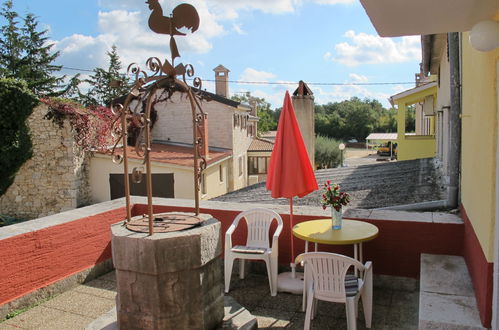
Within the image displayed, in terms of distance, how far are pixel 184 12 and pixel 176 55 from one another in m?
0.36

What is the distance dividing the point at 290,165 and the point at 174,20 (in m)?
1.99

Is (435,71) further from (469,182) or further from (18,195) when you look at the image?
(18,195)

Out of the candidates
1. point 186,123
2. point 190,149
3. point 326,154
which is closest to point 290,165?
point 190,149

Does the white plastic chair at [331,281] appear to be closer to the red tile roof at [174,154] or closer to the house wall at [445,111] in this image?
the house wall at [445,111]

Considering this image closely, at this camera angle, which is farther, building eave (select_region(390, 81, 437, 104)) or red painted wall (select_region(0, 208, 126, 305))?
building eave (select_region(390, 81, 437, 104))

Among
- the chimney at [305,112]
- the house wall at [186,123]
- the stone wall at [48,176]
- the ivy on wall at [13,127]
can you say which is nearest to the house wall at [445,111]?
A: the chimney at [305,112]

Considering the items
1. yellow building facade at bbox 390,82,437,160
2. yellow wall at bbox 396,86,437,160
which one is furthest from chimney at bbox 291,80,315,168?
yellow wall at bbox 396,86,437,160

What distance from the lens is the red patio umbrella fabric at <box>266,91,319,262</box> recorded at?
448cm

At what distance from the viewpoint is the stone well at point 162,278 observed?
290 centimetres

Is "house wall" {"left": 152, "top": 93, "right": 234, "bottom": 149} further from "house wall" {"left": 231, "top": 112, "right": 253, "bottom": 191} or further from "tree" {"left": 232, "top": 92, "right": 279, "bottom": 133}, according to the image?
"tree" {"left": 232, "top": 92, "right": 279, "bottom": 133}

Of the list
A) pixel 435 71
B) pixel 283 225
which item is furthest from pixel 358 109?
pixel 283 225

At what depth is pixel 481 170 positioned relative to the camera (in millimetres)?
2967

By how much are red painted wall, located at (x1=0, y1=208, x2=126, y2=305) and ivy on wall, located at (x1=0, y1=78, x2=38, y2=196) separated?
38.6 feet

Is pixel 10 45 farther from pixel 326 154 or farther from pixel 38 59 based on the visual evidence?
pixel 326 154
